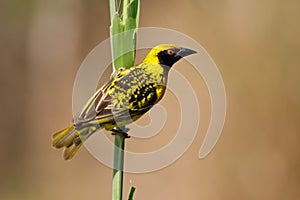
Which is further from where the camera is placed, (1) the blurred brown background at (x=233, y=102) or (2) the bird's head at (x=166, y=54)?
(1) the blurred brown background at (x=233, y=102)

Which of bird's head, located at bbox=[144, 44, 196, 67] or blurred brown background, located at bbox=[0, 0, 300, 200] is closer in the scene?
bird's head, located at bbox=[144, 44, 196, 67]

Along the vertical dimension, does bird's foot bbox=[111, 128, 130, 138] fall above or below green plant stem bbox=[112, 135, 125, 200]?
above

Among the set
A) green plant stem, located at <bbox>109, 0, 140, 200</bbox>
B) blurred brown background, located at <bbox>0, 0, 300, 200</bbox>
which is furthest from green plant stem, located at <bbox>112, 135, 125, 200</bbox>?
blurred brown background, located at <bbox>0, 0, 300, 200</bbox>

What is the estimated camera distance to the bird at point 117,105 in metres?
0.65

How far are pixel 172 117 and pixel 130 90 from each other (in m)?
1.27

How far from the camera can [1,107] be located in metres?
2.87

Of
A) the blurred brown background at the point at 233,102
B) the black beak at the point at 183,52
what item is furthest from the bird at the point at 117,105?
the blurred brown background at the point at 233,102

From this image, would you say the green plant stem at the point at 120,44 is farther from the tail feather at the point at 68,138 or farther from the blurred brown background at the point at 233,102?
the blurred brown background at the point at 233,102

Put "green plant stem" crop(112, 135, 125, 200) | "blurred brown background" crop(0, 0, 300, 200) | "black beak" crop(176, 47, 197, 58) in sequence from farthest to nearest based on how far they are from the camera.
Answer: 1. "blurred brown background" crop(0, 0, 300, 200)
2. "black beak" crop(176, 47, 197, 58)
3. "green plant stem" crop(112, 135, 125, 200)

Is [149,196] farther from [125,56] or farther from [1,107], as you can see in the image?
[125,56]

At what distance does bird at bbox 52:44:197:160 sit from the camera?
0.65 m

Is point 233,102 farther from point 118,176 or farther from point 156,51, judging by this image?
point 118,176

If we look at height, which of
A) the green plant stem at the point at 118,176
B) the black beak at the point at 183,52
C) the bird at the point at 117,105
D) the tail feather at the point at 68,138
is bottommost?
the green plant stem at the point at 118,176

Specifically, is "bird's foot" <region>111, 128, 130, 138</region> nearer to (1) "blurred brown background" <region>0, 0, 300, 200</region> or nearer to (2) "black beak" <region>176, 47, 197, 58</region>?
(2) "black beak" <region>176, 47, 197, 58</region>
